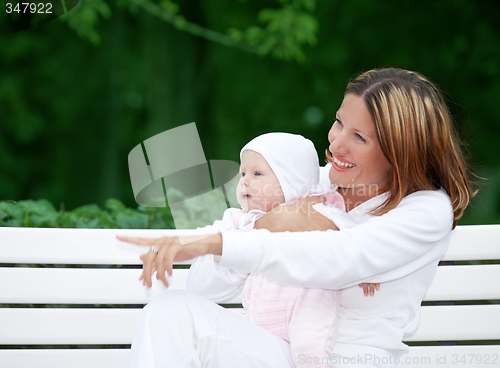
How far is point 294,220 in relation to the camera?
1814 millimetres

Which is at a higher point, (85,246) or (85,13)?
(85,13)

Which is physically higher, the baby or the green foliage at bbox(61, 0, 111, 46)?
the green foliage at bbox(61, 0, 111, 46)

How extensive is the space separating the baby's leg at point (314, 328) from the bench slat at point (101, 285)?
66 cm

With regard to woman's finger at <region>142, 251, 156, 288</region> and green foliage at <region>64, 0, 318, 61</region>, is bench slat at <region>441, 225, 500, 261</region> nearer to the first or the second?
woman's finger at <region>142, 251, 156, 288</region>

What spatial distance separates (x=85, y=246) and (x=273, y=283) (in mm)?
944

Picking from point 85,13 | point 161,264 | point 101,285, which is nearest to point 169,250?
point 161,264

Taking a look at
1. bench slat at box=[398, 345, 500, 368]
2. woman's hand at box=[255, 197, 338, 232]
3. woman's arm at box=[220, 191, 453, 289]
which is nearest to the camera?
woman's arm at box=[220, 191, 453, 289]

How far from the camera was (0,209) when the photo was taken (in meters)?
2.64

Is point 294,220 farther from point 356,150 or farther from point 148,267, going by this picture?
point 148,267

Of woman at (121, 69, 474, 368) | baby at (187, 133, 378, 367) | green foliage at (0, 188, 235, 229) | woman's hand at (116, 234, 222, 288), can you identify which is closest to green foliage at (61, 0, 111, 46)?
green foliage at (0, 188, 235, 229)

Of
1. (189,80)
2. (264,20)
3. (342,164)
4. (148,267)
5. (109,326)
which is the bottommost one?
(109,326)

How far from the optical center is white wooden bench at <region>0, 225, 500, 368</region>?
2350 mm

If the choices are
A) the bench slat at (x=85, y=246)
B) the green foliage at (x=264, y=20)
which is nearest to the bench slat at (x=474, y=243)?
the bench slat at (x=85, y=246)

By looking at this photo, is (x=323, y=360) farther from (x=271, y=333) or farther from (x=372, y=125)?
(x=372, y=125)
